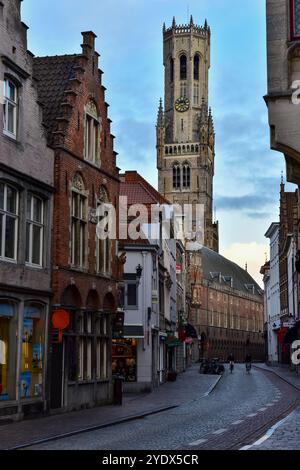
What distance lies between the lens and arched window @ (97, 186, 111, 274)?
98.9 feet

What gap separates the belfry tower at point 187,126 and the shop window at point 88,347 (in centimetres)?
13088

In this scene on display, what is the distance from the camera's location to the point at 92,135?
2998 cm

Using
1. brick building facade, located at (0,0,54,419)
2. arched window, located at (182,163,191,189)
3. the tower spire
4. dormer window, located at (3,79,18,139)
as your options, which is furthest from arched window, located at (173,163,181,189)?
dormer window, located at (3,79,18,139)

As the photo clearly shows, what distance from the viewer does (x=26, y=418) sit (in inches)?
910

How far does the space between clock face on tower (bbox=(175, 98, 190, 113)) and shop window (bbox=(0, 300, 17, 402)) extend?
148044 millimetres

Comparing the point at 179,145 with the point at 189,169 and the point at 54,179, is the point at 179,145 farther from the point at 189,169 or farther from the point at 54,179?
the point at 54,179

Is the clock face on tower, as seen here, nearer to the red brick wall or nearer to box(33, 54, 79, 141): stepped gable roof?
the red brick wall

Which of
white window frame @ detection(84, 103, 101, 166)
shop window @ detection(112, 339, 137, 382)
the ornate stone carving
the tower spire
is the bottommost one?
shop window @ detection(112, 339, 137, 382)

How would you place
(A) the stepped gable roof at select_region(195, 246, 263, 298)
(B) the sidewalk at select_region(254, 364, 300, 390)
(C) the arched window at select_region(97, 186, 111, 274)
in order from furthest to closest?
(A) the stepped gable roof at select_region(195, 246, 263, 298) → (B) the sidewalk at select_region(254, 364, 300, 390) → (C) the arched window at select_region(97, 186, 111, 274)

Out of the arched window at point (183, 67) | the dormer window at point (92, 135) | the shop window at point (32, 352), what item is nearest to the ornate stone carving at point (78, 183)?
the dormer window at point (92, 135)

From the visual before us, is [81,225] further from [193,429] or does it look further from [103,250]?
[193,429]

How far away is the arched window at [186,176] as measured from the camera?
163 meters

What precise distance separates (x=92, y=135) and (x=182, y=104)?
14069 cm

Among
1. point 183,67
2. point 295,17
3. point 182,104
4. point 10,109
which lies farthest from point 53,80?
point 183,67
